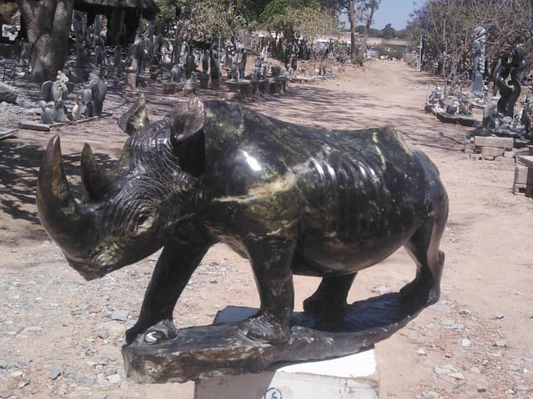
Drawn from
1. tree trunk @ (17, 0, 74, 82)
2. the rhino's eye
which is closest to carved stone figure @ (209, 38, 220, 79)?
tree trunk @ (17, 0, 74, 82)

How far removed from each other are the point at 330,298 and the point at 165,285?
0.70 metres

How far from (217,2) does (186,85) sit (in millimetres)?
10695

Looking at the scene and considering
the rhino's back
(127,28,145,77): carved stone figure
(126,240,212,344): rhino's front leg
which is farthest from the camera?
(127,28,145,77): carved stone figure

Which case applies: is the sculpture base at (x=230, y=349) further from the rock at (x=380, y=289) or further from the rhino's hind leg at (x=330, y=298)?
the rock at (x=380, y=289)

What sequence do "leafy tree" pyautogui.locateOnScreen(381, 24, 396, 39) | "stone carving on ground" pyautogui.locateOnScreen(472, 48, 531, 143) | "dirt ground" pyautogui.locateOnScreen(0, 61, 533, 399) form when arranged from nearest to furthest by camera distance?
"dirt ground" pyautogui.locateOnScreen(0, 61, 533, 399) < "stone carving on ground" pyautogui.locateOnScreen(472, 48, 531, 143) < "leafy tree" pyautogui.locateOnScreen(381, 24, 396, 39)

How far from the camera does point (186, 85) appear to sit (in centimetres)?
1711

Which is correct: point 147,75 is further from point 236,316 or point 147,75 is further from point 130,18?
point 236,316

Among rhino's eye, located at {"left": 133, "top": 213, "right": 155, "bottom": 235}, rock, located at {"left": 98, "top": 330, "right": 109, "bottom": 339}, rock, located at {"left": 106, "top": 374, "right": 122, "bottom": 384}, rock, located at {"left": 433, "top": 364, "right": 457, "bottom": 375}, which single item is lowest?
rock, located at {"left": 106, "top": 374, "right": 122, "bottom": 384}

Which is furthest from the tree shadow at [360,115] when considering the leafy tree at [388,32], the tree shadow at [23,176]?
the leafy tree at [388,32]

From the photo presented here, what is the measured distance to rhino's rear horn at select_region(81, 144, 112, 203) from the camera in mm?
1860

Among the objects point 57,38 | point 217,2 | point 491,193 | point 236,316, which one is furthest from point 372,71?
point 236,316

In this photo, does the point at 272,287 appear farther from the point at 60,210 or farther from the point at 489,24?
the point at 489,24

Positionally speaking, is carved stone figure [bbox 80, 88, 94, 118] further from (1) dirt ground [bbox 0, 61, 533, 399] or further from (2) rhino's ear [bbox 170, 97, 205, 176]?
(2) rhino's ear [bbox 170, 97, 205, 176]

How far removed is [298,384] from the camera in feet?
7.77
